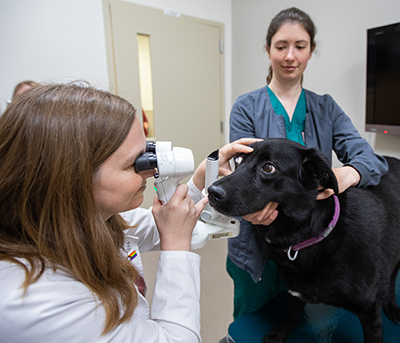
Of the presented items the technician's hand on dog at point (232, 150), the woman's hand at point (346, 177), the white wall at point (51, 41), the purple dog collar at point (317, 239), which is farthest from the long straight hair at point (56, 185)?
the white wall at point (51, 41)

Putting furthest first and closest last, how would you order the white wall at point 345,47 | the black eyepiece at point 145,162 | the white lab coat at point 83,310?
the white wall at point 345,47 → the black eyepiece at point 145,162 → the white lab coat at point 83,310

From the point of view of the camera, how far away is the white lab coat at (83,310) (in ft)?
1.49

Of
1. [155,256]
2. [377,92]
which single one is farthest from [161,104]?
[377,92]

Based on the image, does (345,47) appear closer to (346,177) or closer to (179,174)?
(346,177)

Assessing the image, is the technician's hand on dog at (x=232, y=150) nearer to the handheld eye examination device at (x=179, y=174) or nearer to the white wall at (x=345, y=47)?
the handheld eye examination device at (x=179, y=174)

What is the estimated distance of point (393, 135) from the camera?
1.96 m

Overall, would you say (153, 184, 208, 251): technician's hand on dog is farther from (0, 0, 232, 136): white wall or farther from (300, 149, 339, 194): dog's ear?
(0, 0, 232, 136): white wall

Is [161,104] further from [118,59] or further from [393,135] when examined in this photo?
[393,135]

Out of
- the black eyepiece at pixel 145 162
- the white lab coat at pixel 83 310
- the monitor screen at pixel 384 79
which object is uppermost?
the monitor screen at pixel 384 79

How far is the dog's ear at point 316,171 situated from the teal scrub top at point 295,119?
0.30 metres

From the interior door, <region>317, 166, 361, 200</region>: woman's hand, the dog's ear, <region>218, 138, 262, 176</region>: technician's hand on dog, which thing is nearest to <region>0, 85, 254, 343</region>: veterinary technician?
<region>218, 138, 262, 176</region>: technician's hand on dog

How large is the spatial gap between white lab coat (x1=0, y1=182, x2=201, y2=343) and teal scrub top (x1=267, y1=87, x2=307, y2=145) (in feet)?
2.22

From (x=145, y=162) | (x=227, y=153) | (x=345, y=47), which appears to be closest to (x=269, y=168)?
(x=227, y=153)

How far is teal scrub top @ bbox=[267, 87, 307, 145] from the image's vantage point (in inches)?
43.2
